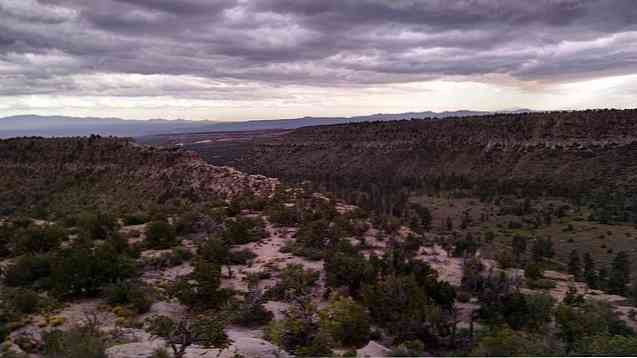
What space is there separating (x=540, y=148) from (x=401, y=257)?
4756 centimetres

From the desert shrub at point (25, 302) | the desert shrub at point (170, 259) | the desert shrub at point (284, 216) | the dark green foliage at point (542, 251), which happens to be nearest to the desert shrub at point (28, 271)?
the desert shrub at point (25, 302)

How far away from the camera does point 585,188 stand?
4475 centimetres

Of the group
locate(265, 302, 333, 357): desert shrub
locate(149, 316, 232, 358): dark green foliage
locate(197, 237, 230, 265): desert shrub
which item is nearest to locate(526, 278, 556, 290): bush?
locate(265, 302, 333, 357): desert shrub

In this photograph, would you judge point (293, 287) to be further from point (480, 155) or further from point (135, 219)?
point (480, 155)

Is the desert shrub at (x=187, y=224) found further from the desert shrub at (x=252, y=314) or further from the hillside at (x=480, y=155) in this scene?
the hillside at (x=480, y=155)

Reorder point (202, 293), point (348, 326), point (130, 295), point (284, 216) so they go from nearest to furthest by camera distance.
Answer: point (348, 326) → point (130, 295) → point (202, 293) → point (284, 216)

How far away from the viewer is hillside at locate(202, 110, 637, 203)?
1940 inches

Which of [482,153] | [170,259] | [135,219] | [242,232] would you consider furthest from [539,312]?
[482,153]

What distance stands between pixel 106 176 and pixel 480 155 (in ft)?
147

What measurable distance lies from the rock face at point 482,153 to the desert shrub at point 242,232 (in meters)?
31.8

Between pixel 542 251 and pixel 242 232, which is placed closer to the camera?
pixel 242 232

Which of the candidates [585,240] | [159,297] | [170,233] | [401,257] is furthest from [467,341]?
[585,240]

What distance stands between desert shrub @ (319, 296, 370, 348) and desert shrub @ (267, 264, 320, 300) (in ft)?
8.68

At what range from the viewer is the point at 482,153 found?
202ft
